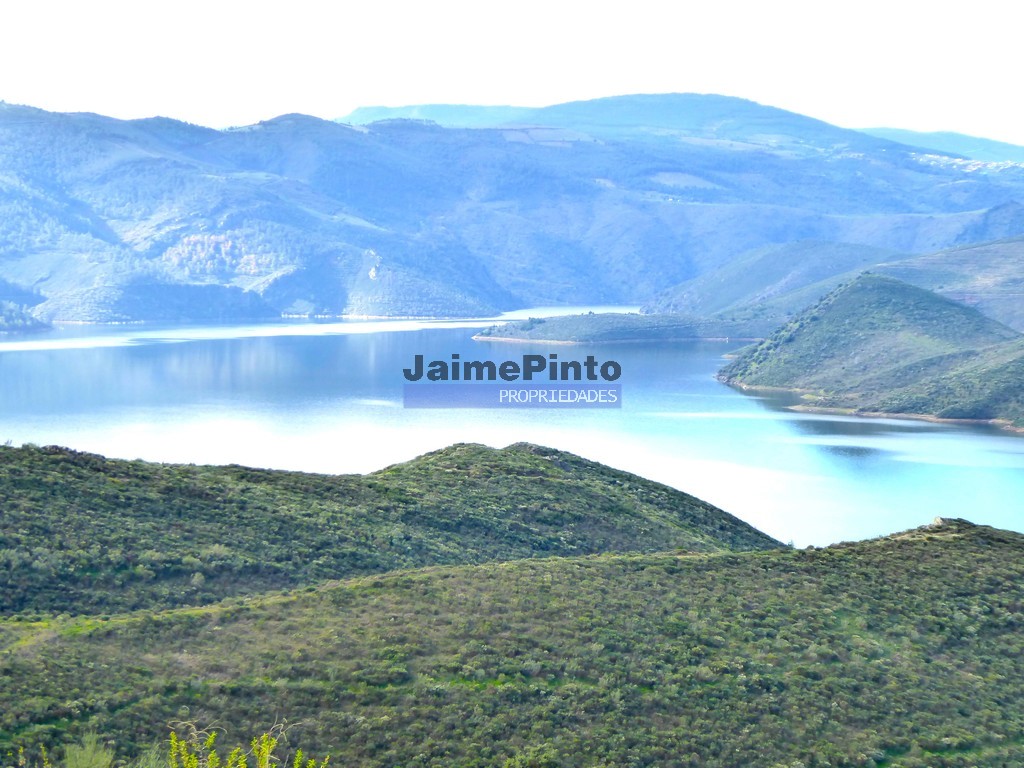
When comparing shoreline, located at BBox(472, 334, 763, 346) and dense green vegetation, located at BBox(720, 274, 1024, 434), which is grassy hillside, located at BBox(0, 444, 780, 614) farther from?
shoreline, located at BBox(472, 334, 763, 346)

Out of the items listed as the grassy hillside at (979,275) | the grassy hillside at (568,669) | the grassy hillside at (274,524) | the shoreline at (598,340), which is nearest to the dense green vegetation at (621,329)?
the shoreline at (598,340)

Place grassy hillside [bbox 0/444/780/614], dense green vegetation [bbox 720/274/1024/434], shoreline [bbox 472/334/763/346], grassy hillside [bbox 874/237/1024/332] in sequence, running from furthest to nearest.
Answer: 1. shoreline [bbox 472/334/763/346]
2. grassy hillside [bbox 874/237/1024/332]
3. dense green vegetation [bbox 720/274/1024/434]
4. grassy hillside [bbox 0/444/780/614]

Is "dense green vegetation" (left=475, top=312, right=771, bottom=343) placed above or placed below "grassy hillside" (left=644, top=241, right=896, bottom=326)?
below

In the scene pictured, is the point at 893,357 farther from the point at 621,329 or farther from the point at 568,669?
the point at 568,669

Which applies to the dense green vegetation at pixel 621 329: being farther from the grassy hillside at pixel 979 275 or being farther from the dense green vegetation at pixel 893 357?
the dense green vegetation at pixel 893 357

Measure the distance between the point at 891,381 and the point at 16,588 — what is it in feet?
225

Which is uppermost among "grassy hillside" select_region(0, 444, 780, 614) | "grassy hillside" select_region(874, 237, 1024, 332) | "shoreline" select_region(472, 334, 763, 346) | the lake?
"grassy hillside" select_region(874, 237, 1024, 332)

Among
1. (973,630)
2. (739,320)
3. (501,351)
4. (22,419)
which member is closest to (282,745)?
(973,630)

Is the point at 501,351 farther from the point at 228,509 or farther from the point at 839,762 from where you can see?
the point at 839,762

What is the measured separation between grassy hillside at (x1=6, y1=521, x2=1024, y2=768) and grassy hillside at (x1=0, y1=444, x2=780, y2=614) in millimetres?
1555

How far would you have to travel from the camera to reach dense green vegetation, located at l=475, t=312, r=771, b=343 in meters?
116

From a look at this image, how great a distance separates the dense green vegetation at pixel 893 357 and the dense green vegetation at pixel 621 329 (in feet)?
66.4

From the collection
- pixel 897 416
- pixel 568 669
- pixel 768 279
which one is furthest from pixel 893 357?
pixel 568 669

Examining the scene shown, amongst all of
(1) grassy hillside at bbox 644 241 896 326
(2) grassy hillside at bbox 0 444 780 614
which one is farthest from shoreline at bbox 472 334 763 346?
(2) grassy hillside at bbox 0 444 780 614
